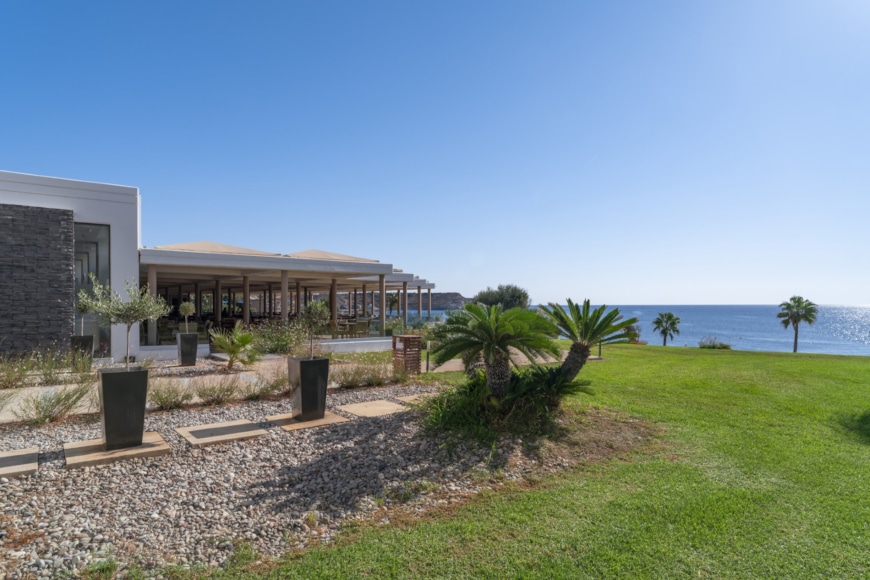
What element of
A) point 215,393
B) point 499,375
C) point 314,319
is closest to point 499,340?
point 499,375

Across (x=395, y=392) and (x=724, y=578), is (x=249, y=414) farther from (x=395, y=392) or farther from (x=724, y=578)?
(x=724, y=578)

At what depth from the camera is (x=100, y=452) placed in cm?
505

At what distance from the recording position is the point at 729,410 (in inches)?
300

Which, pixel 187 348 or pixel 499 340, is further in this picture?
pixel 187 348

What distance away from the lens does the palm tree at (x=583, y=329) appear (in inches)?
273

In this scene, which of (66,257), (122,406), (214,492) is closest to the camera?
(214,492)

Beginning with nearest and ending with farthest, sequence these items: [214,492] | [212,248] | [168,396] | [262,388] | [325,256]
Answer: [214,492]
[168,396]
[262,388]
[212,248]
[325,256]

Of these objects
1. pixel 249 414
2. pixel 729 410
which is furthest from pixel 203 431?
pixel 729 410

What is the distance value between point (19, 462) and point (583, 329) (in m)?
6.81

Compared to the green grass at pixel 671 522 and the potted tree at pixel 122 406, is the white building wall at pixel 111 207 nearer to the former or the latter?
the potted tree at pixel 122 406

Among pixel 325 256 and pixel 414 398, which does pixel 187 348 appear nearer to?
pixel 414 398

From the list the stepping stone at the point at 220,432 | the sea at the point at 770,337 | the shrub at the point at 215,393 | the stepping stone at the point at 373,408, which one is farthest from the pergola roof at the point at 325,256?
the stepping stone at the point at 220,432

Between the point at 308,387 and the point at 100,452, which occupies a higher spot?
the point at 308,387

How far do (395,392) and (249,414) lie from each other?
2.73 meters
